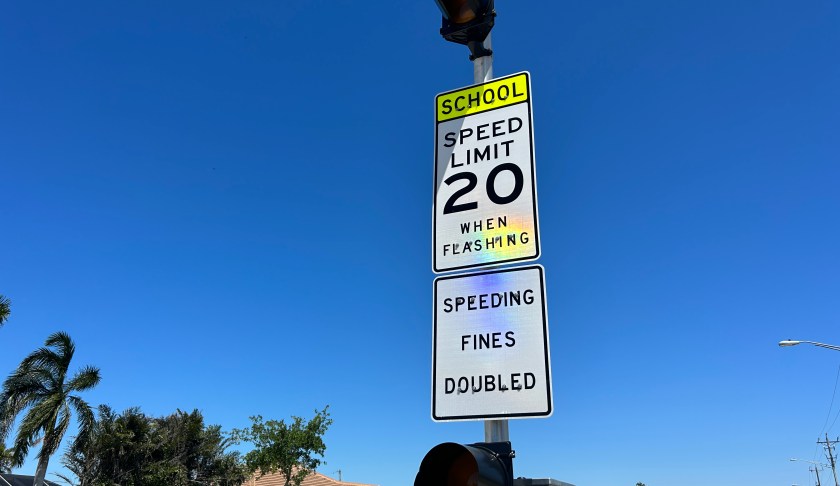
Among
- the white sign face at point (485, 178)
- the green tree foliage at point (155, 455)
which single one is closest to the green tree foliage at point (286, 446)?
the green tree foliage at point (155, 455)

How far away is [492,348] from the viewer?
3.24 m

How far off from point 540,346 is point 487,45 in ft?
6.76

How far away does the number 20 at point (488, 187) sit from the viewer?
11.8ft

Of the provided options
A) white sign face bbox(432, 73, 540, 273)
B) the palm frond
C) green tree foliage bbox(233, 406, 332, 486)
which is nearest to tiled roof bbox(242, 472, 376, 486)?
green tree foliage bbox(233, 406, 332, 486)

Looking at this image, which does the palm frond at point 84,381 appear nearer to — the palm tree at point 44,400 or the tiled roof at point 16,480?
the palm tree at point 44,400

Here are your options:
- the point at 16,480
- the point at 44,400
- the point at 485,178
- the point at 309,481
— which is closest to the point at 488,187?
the point at 485,178

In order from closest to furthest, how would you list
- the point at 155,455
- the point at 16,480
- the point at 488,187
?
the point at 488,187 → the point at 155,455 → the point at 16,480

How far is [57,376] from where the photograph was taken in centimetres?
2609

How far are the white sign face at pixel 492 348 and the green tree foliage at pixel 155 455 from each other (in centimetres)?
3316

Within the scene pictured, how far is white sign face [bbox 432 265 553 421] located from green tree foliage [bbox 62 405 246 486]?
33161 millimetres

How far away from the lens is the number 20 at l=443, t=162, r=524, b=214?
3.60 metres

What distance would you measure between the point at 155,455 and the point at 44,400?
15163mm

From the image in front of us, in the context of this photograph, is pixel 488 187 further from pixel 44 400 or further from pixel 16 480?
pixel 16 480

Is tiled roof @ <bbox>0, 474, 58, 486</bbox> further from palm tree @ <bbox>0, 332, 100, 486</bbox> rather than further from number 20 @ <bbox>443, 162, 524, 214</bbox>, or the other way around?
number 20 @ <bbox>443, 162, 524, 214</bbox>
